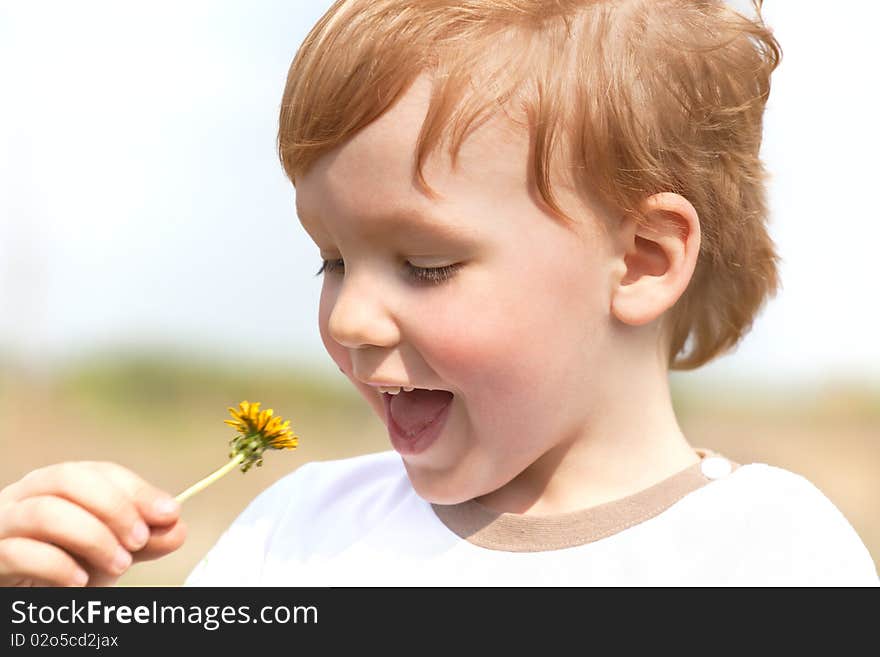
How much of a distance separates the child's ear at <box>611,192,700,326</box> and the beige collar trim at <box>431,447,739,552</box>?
0.23 m

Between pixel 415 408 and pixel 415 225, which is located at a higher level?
pixel 415 225

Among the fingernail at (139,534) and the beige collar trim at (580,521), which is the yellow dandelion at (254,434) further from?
the beige collar trim at (580,521)

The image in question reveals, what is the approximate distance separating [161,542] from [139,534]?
32mm

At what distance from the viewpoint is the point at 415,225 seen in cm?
131

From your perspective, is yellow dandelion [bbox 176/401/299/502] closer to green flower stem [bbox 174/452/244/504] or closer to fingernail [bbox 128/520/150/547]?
green flower stem [bbox 174/452/244/504]

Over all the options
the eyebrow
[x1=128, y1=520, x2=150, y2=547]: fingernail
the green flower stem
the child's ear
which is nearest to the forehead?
the eyebrow

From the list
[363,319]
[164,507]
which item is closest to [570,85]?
[363,319]

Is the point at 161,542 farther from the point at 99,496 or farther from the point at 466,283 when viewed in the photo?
the point at 466,283

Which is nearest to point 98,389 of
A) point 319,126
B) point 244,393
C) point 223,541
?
point 244,393

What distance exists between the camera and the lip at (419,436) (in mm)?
1426

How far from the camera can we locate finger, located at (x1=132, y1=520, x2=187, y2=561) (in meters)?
1.21
